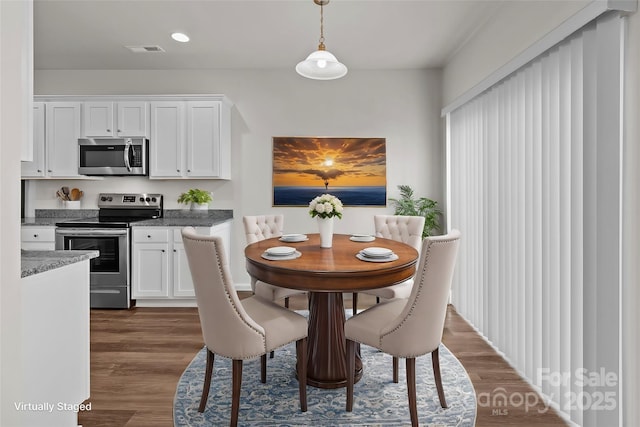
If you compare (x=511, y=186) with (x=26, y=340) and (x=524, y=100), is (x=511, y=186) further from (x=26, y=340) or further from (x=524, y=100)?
(x=26, y=340)

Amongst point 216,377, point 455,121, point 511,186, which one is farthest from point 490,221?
point 216,377

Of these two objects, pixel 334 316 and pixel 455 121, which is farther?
pixel 455 121

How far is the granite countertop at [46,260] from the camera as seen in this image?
4.89ft

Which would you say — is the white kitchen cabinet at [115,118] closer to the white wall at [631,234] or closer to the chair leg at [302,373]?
the chair leg at [302,373]

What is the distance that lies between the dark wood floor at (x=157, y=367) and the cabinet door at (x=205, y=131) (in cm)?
175

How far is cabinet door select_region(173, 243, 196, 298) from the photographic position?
159 inches

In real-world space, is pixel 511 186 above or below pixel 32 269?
above

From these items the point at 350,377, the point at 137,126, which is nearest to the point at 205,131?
the point at 137,126

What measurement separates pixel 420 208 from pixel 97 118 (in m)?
3.91

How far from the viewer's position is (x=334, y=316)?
2410mm

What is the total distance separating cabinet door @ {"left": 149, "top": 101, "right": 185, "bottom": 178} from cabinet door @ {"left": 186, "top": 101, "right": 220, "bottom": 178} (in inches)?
4.1

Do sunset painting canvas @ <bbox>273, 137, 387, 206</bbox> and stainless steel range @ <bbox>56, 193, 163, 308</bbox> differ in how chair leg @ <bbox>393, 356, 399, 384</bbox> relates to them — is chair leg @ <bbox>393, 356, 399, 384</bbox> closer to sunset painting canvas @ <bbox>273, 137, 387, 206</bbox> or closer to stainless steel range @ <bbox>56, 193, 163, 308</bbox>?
sunset painting canvas @ <bbox>273, 137, 387, 206</bbox>

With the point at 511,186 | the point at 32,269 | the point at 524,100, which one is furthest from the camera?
the point at 511,186

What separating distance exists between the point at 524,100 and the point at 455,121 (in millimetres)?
1498
